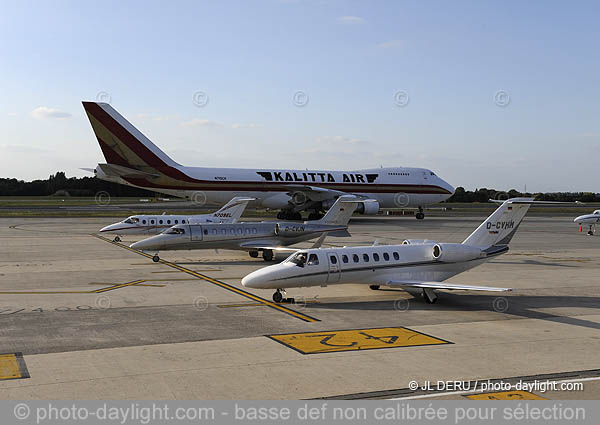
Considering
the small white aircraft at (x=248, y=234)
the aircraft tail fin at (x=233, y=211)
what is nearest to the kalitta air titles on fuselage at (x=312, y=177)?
the aircraft tail fin at (x=233, y=211)

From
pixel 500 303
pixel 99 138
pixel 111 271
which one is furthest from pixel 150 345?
pixel 99 138

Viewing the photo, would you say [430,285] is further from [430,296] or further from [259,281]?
[259,281]

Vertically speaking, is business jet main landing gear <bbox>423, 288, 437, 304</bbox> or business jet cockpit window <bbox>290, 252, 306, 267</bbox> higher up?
business jet cockpit window <bbox>290, 252, 306, 267</bbox>

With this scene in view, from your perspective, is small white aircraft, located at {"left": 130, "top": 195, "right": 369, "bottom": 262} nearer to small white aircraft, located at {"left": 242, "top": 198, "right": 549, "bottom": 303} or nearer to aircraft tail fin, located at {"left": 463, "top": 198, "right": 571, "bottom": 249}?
small white aircraft, located at {"left": 242, "top": 198, "right": 549, "bottom": 303}

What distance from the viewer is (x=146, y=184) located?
196 ft
